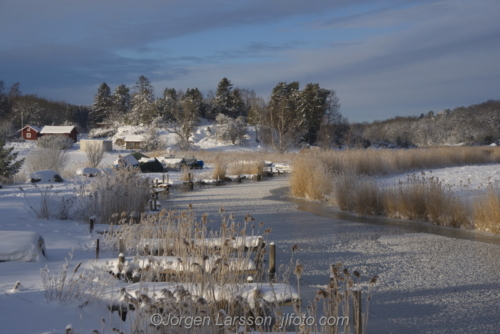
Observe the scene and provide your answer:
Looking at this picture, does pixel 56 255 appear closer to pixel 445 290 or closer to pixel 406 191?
pixel 445 290

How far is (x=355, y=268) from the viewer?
7.16m

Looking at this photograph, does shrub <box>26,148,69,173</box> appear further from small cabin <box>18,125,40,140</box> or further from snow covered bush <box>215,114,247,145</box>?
small cabin <box>18,125,40,140</box>

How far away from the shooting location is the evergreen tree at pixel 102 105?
66750 millimetres

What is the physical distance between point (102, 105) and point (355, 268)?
213 feet

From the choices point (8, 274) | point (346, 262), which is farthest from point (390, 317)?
point (8, 274)

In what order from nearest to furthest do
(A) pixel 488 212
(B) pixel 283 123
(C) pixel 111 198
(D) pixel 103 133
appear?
(A) pixel 488 212 < (C) pixel 111 198 < (B) pixel 283 123 < (D) pixel 103 133

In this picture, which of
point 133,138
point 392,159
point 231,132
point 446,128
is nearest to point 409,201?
point 392,159

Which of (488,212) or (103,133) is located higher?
(103,133)

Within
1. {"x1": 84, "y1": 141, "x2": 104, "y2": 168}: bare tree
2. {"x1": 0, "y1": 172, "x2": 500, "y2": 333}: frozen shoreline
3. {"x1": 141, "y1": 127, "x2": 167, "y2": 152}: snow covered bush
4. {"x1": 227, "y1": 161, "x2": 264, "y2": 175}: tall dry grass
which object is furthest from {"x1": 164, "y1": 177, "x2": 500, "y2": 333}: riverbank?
{"x1": 141, "y1": 127, "x2": 167, "y2": 152}: snow covered bush

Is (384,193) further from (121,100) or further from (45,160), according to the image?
(121,100)

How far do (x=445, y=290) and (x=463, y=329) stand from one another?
1271mm

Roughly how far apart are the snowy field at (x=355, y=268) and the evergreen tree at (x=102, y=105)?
2233 inches

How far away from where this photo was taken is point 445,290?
6.21 metres

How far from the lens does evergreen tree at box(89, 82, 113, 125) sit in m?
66.8
